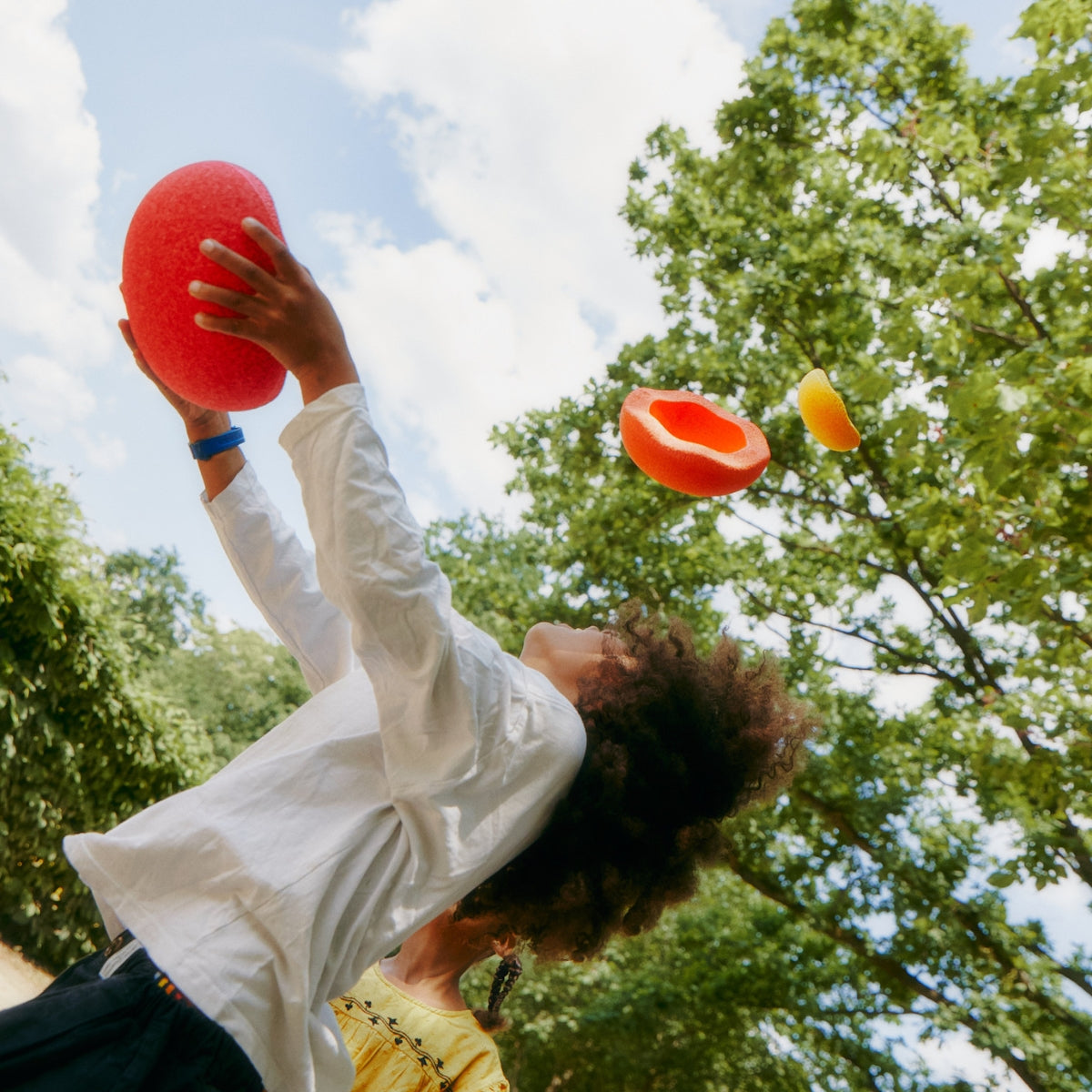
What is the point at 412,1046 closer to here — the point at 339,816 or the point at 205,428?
the point at 339,816

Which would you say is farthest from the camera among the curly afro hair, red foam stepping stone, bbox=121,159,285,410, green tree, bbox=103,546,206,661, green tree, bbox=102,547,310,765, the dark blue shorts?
green tree, bbox=103,546,206,661

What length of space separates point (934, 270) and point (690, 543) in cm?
380

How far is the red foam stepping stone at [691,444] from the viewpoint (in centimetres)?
277

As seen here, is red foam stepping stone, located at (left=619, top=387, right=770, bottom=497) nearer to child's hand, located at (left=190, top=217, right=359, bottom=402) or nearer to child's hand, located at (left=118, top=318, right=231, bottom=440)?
child's hand, located at (left=118, top=318, right=231, bottom=440)

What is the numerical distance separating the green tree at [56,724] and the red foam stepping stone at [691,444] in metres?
5.20

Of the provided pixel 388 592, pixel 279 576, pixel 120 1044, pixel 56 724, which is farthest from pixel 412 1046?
pixel 56 724

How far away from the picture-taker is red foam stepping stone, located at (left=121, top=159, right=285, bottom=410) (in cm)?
162

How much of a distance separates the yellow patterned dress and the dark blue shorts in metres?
0.87

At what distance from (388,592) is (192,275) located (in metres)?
0.71

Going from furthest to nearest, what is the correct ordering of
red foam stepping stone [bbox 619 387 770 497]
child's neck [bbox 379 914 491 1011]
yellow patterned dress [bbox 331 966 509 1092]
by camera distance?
red foam stepping stone [bbox 619 387 770 497]
child's neck [bbox 379 914 491 1011]
yellow patterned dress [bbox 331 966 509 1092]

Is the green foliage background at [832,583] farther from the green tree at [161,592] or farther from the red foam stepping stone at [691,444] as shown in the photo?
the green tree at [161,592]

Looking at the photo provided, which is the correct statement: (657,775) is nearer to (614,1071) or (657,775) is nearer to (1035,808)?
(1035,808)

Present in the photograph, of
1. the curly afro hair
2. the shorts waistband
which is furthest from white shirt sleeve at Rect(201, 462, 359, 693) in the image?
the shorts waistband

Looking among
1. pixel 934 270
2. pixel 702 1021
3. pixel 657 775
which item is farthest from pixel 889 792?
pixel 657 775
